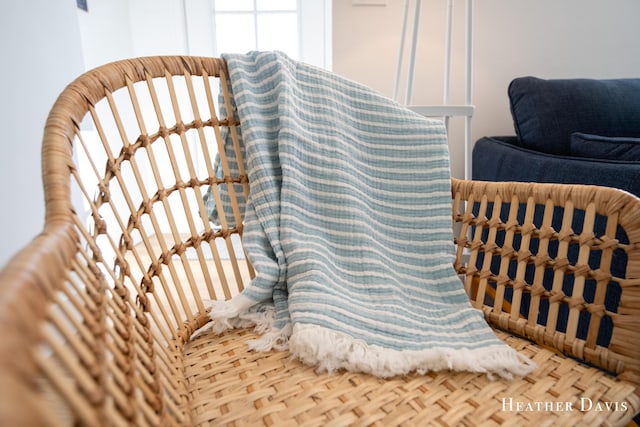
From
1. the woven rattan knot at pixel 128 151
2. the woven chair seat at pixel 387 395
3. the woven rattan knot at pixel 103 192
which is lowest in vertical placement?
the woven chair seat at pixel 387 395

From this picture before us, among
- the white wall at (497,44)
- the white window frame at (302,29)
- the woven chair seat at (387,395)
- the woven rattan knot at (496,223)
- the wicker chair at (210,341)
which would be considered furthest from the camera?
the white window frame at (302,29)

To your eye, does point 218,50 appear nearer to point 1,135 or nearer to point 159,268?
point 1,135

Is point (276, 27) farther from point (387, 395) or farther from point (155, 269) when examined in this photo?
point (387, 395)

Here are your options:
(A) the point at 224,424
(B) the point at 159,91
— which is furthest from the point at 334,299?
(B) the point at 159,91

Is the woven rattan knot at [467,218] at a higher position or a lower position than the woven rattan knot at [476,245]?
higher

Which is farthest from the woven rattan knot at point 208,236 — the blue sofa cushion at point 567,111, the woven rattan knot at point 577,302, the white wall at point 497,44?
the white wall at point 497,44

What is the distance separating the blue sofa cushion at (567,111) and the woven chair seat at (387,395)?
865mm

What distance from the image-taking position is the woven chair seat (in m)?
0.41

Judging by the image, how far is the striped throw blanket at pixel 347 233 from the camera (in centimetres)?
51

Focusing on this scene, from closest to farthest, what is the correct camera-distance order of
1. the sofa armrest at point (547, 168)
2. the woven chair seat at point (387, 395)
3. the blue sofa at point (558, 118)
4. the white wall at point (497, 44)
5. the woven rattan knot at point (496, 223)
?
the woven chair seat at point (387, 395)
the woven rattan knot at point (496, 223)
the sofa armrest at point (547, 168)
the blue sofa at point (558, 118)
the white wall at point (497, 44)

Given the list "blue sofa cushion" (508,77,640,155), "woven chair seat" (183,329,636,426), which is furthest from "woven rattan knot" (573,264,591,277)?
"blue sofa cushion" (508,77,640,155)

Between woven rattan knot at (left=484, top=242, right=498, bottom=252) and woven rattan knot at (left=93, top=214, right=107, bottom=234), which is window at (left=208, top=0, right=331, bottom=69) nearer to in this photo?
woven rattan knot at (left=484, top=242, right=498, bottom=252)

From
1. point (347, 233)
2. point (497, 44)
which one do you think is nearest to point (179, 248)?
point (347, 233)

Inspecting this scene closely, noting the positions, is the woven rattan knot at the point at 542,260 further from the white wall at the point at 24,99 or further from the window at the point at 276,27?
the window at the point at 276,27
